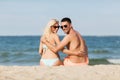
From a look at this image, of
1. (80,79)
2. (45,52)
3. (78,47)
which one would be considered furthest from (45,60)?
(80,79)

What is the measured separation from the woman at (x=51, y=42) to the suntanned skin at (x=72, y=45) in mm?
120

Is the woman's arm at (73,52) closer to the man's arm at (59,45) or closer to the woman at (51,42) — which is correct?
the man's arm at (59,45)

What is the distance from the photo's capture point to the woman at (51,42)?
8570mm

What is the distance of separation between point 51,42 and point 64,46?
0.98 feet

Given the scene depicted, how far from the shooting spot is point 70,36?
8445 mm

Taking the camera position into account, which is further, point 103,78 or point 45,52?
point 45,52

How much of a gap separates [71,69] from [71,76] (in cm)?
34

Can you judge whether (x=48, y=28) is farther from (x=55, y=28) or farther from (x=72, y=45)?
(x=72, y=45)

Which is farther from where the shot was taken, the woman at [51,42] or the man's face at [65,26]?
the woman at [51,42]

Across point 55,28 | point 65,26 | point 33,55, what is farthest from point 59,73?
point 33,55

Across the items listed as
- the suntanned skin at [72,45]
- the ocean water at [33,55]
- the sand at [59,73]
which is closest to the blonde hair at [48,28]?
the suntanned skin at [72,45]

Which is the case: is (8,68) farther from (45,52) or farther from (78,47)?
(78,47)

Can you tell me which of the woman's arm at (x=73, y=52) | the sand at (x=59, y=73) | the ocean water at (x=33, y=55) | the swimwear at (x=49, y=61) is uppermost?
the woman's arm at (x=73, y=52)

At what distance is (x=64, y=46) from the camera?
844 cm
